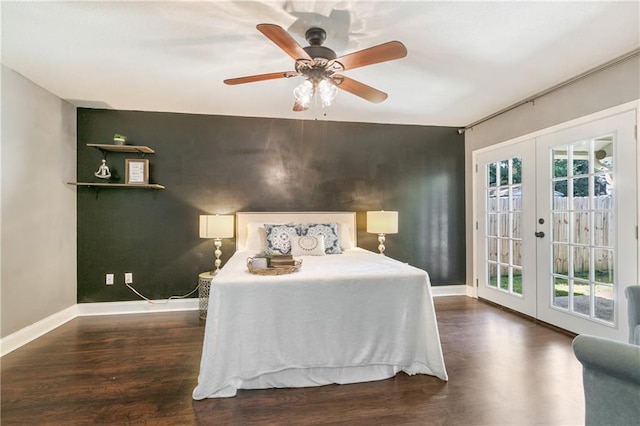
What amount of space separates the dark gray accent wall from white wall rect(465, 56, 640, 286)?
0.14m

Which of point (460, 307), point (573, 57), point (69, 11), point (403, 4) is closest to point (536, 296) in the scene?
point (460, 307)

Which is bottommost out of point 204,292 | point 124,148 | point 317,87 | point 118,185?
point 204,292

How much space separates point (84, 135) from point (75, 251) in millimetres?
1386

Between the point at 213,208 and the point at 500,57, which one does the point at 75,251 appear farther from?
the point at 500,57

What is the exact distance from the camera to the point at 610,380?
1.05 meters

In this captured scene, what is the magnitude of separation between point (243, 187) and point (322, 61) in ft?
7.30

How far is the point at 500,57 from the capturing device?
7.72 ft

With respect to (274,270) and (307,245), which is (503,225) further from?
(274,270)

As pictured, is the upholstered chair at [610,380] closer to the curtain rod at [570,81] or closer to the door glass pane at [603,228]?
the door glass pane at [603,228]

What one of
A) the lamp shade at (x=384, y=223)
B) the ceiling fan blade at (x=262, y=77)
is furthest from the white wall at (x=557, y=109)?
the ceiling fan blade at (x=262, y=77)

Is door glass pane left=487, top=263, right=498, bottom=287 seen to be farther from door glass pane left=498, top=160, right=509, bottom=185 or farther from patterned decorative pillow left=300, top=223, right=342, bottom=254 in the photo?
patterned decorative pillow left=300, top=223, right=342, bottom=254

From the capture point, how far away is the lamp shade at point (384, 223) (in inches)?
142

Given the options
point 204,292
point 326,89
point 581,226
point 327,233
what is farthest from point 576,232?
point 204,292

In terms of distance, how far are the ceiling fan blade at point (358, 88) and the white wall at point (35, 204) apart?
2.87 m
